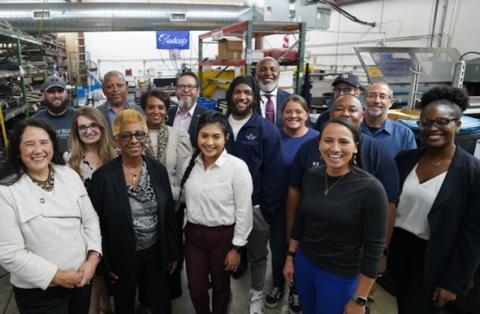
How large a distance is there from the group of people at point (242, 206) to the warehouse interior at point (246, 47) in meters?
0.70

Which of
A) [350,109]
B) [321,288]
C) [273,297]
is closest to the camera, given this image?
[321,288]

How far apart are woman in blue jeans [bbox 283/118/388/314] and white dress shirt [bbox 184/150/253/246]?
1.10ft

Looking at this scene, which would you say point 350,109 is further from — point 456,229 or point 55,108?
point 55,108

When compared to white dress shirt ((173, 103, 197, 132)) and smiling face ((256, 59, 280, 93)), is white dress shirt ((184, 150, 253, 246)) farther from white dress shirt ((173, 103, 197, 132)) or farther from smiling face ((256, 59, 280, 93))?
smiling face ((256, 59, 280, 93))

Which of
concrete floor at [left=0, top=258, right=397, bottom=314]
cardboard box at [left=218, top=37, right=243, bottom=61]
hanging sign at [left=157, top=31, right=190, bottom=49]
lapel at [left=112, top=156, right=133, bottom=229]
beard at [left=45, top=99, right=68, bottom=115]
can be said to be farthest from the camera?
hanging sign at [left=157, top=31, right=190, bottom=49]

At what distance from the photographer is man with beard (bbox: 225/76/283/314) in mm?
1854

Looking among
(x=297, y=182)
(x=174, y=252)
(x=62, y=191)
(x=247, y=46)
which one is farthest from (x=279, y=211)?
(x=247, y=46)

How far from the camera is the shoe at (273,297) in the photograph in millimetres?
2105

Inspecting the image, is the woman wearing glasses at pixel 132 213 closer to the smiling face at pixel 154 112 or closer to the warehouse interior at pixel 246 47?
the smiling face at pixel 154 112

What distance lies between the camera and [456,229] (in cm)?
Result: 132

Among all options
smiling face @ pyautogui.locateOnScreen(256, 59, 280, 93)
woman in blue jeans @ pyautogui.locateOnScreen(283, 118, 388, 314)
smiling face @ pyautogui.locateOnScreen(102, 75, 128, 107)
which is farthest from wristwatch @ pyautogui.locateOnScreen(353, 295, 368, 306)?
smiling face @ pyautogui.locateOnScreen(102, 75, 128, 107)

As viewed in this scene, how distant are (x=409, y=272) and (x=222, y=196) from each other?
95 centimetres

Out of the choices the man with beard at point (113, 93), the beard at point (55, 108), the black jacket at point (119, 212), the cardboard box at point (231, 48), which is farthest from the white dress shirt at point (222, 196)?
the cardboard box at point (231, 48)

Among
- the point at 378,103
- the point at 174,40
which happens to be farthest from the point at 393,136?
the point at 174,40
